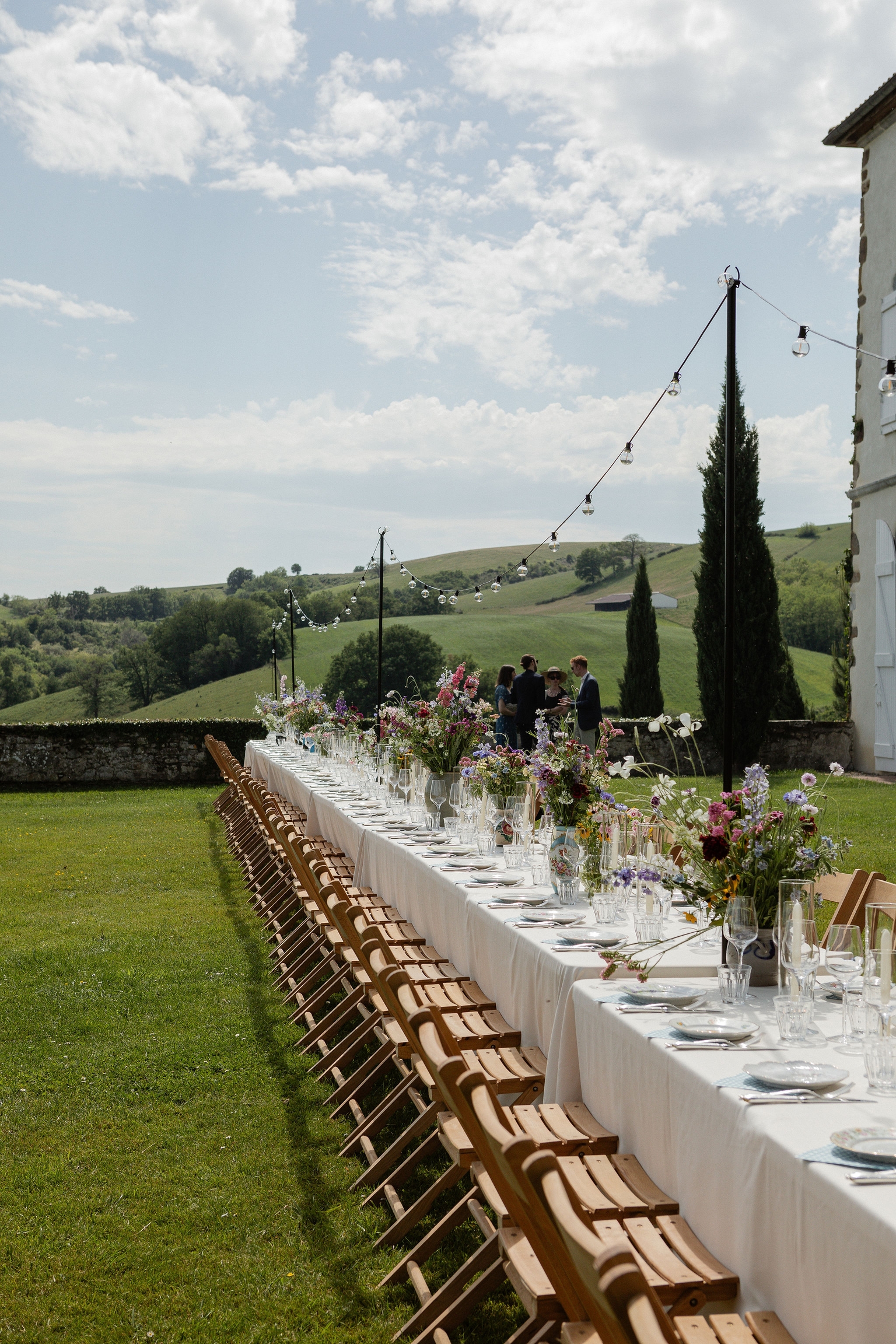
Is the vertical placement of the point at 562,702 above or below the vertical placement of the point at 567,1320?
above

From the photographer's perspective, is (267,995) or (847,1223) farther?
(267,995)

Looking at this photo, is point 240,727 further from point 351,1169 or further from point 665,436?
point 351,1169

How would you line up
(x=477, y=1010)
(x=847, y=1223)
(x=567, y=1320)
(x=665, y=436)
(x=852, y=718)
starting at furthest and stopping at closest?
(x=852, y=718)
(x=665, y=436)
(x=477, y=1010)
(x=567, y=1320)
(x=847, y=1223)

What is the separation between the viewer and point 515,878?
483cm

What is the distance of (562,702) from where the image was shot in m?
11.3

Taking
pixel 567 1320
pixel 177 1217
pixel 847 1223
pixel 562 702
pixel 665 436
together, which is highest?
pixel 665 436

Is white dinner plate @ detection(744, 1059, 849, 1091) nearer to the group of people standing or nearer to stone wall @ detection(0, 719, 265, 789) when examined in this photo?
the group of people standing

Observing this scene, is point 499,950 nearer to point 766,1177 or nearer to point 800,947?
point 800,947

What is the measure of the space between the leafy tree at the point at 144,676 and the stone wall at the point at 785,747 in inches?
1939

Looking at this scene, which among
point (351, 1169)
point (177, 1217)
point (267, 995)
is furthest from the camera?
point (267, 995)

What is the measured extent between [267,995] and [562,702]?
19.0ft

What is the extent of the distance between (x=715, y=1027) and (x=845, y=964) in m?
0.50

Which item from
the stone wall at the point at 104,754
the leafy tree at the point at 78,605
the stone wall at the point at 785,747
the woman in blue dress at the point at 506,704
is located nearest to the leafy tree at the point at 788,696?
the stone wall at the point at 785,747

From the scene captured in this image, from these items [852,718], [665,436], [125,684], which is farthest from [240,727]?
[125,684]
